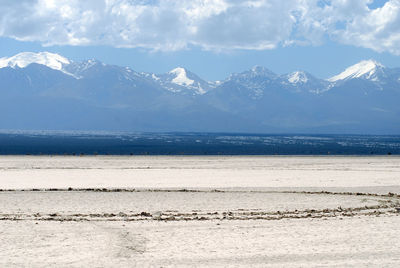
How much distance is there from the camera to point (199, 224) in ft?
62.5

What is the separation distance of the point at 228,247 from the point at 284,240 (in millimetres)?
1746

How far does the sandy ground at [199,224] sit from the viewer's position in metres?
14.4

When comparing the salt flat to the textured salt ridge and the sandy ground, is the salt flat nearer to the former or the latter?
the sandy ground

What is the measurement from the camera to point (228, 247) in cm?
1563

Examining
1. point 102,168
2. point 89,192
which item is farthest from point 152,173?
point 89,192

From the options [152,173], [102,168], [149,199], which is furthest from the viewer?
[102,168]

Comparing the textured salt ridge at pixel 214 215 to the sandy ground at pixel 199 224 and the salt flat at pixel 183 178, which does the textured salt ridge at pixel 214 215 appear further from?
the salt flat at pixel 183 178

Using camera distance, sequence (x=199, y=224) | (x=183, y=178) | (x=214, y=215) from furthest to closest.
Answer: (x=183, y=178)
(x=214, y=215)
(x=199, y=224)

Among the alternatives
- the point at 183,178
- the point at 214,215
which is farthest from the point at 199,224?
the point at 183,178

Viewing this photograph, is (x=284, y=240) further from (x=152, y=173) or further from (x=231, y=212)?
(x=152, y=173)

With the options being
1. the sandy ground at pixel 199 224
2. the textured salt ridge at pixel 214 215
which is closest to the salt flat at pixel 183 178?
the sandy ground at pixel 199 224

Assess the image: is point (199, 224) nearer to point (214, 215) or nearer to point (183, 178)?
point (214, 215)

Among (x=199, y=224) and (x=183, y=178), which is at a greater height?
(x=183, y=178)

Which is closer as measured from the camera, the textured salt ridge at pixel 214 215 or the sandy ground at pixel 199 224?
the sandy ground at pixel 199 224
